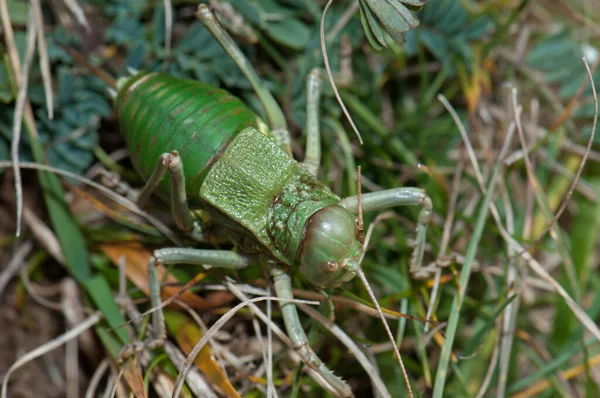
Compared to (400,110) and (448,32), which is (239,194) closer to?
(400,110)

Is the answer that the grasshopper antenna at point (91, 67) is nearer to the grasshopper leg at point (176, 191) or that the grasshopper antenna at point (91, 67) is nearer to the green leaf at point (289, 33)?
the grasshopper leg at point (176, 191)

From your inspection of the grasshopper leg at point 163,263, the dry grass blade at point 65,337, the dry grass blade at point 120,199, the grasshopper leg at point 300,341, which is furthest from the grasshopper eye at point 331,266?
the dry grass blade at point 65,337

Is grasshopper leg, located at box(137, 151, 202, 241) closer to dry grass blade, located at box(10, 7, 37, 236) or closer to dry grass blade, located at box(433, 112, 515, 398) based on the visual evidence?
dry grass blade, located at box(10, 7, 37, 236)

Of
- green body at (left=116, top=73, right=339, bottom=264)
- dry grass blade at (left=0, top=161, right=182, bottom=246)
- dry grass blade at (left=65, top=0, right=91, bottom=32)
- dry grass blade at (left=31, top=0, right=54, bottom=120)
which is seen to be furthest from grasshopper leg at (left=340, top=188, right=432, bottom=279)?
dry grass blade at (left=65, top=0, right=91, bottom=32)

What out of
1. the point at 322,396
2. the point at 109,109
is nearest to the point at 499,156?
the point at 322,396

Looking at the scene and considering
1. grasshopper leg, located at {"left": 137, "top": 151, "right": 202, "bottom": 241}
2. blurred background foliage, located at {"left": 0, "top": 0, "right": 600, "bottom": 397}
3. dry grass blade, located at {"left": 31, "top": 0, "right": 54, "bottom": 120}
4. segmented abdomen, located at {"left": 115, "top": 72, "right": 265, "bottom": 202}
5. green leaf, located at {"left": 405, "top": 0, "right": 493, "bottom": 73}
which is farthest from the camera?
green leaf, located at {"left": 405, "top": 0, "right": 493, "bottom": 73}

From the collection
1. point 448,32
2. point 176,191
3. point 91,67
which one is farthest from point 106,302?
point 448,32
